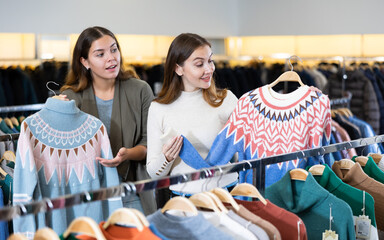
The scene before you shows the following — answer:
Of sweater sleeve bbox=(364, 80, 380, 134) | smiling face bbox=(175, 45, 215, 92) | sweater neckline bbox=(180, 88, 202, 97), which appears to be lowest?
sweater sleeve bbox=(364, 80, 380, 134)

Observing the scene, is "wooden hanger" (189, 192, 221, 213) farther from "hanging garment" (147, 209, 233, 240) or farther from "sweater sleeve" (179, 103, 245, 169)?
"sweater sleeve" (179, 103, 245, 169)

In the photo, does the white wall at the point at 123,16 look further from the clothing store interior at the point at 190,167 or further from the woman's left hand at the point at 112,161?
the woman's left hand at the point at 112,161

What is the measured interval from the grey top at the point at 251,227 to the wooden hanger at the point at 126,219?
0.33 m

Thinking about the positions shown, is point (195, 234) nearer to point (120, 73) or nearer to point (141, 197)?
point (141, 197)

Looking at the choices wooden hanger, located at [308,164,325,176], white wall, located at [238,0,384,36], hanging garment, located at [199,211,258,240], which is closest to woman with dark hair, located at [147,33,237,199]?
wooden hanger, located at [308,164,325,176]

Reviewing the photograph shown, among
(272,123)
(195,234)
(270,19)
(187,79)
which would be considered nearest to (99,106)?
(187,79)

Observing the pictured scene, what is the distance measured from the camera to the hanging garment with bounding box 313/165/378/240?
2.01m

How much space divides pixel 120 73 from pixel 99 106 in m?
0.23

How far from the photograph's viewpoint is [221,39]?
9.96 meters

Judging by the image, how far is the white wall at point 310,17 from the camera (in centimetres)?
789

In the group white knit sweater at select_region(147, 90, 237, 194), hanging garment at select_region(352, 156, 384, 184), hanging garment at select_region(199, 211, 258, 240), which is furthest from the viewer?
white knit sweater at select_region(147, 90, 237, 194)

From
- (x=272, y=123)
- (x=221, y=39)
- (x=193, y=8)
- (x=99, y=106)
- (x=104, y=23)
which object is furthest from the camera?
(x=221, y=39)

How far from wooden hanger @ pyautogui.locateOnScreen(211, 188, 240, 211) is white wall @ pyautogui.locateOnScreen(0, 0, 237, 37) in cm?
575

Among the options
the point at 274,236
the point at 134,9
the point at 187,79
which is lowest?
the point at 274,236
